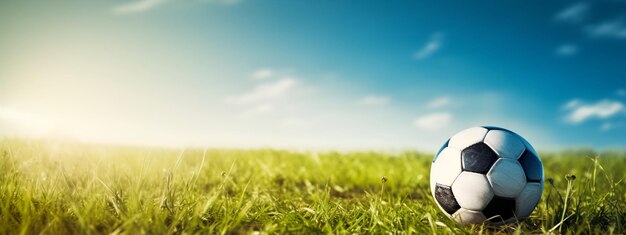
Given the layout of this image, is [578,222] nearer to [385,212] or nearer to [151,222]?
[385,212]

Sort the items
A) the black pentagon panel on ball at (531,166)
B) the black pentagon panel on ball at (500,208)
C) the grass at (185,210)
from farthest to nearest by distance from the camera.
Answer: the black pentagon panel on ball at (531,166) < the black pentagon panel on ball at (500,208) < the grass at (185,210)

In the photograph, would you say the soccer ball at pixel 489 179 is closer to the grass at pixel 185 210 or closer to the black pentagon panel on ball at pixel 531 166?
the black pentagon panel on ball at pixel 531 166

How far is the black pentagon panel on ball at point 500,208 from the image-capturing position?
11.9 feet

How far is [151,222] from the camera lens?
2.93 m

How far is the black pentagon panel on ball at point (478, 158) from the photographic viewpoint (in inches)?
144

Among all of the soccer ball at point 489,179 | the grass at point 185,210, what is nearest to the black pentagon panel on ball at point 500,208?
the soccer ball at point 489,179

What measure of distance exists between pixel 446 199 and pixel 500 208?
1.47 feet

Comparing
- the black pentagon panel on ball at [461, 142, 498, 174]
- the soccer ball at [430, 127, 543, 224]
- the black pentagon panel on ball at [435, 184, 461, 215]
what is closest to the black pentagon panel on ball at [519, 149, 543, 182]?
the soccer ball at [430, 127, 543, 224]

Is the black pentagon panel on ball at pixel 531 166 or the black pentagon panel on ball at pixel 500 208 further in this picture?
the black pentagon panel on ball at pixel 531 166

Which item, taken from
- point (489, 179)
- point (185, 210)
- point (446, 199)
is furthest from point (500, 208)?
point (185, 210)

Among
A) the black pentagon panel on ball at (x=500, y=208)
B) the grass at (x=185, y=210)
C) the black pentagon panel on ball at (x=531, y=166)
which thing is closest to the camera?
the grass at (x=185, y=210)

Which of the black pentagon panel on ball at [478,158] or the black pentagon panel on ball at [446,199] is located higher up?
the black pentagon panel on ball at [478,158]

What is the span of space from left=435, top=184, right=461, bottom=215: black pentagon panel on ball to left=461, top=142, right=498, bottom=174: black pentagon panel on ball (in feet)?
0.85

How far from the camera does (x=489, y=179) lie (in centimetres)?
363
